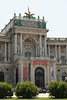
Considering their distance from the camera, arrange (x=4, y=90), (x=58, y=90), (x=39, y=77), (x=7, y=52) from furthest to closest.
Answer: (x=7, y=52), (x=39, y=77), (x=4, y=90), (x=58, y=90)

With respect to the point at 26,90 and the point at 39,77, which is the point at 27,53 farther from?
the point at 26,90

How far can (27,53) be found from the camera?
3381 inches

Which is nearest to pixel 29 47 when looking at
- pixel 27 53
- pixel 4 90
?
pixel 27 53

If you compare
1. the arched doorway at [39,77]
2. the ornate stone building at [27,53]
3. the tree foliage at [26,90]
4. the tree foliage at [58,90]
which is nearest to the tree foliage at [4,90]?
the tree foliage at [26,90]

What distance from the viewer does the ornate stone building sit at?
76344 millimetres

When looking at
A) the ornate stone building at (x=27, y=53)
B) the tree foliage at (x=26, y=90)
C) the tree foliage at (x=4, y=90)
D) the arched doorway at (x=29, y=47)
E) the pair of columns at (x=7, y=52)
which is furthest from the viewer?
the arched doorway at (x=29, y=47)

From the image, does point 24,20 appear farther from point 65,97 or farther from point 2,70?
point 65,97

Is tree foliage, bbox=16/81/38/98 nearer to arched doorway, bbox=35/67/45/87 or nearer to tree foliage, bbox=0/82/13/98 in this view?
tree foliage, bbox=0/82/13/98

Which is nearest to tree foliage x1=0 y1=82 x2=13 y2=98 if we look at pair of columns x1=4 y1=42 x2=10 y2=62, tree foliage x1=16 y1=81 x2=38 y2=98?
tree foliage x1=16 y1=81 x2=38 y2=98

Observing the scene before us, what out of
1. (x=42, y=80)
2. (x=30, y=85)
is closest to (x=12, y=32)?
(x=42, y=80)

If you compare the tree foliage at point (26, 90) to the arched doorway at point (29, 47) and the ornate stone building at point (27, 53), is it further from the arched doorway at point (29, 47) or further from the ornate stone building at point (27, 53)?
the arched doorway at point (29, 47)

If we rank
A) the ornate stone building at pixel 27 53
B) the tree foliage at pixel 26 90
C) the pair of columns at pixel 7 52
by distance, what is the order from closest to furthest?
the tree foliage at pixel 26 90 → the ornate stone building at pixel 27 53 → the pair of columns at pixel 7 52

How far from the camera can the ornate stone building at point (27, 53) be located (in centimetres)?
7634

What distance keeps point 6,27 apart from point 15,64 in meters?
18.7
